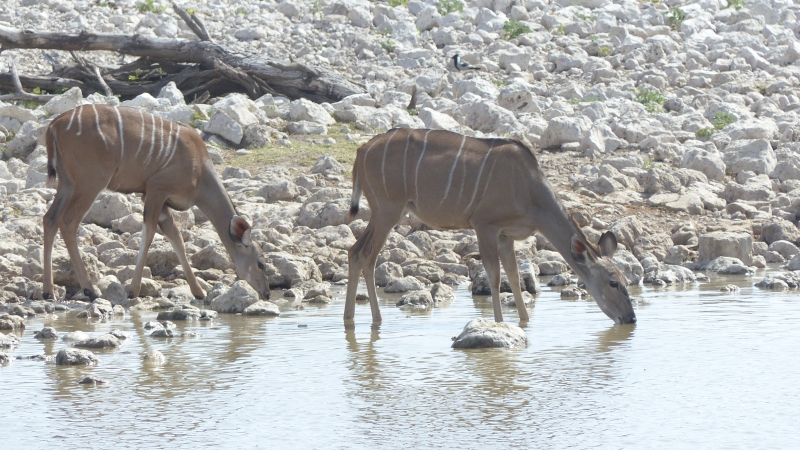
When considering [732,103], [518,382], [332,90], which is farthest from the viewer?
[732,103]

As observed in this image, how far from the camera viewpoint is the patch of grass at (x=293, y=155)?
677 inches

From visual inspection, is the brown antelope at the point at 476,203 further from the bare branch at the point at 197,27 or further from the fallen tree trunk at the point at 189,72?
the bare branch at the point at 197,27

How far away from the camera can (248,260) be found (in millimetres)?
12320

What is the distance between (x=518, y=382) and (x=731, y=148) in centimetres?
1248

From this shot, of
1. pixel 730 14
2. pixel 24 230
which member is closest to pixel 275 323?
pixel 24 230

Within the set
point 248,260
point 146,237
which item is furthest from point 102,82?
point 248,260

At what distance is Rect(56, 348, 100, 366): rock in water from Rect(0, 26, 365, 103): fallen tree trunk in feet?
40.7

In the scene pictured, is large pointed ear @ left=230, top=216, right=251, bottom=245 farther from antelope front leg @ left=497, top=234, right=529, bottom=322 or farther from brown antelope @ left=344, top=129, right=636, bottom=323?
antelope front leg @ left=497, top=234, right=529, bottom=322

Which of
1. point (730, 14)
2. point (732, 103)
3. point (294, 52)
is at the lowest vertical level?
point (732, 103)

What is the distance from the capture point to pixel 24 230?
12922mm

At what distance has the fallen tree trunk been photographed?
795 inches

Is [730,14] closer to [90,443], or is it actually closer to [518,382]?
[518,382]

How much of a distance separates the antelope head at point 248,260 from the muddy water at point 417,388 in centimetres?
165

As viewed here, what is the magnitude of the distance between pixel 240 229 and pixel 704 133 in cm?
1057
